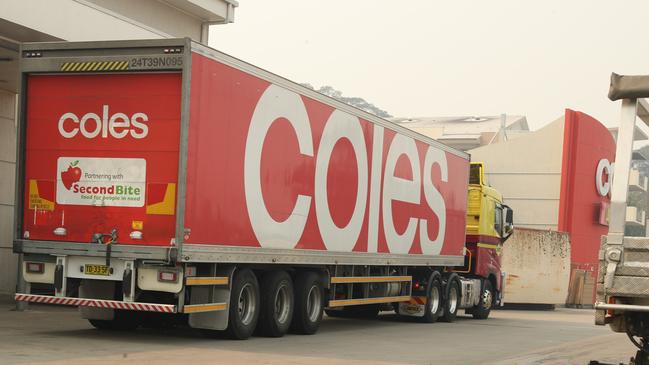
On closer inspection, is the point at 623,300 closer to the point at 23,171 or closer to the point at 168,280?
the point at 168,280

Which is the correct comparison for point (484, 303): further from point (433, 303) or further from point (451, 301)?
point (433, 303)

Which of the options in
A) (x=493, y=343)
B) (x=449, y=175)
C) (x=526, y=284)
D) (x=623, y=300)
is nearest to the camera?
(x=623, y=300)

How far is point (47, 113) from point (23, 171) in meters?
0.88

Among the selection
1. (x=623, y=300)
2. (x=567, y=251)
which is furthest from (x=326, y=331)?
(x=567, y=251)

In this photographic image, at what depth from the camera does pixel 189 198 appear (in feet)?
44.0

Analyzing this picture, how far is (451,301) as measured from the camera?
79.3 ft

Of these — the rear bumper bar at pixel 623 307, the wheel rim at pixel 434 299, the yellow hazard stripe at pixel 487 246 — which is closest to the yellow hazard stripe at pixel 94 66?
the rear bumper bar at pixel 623 307

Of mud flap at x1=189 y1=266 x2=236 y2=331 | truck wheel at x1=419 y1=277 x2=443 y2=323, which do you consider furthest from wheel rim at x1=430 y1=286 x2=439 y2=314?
mud flap at x1=189 y1=266 x2=236 y2=331

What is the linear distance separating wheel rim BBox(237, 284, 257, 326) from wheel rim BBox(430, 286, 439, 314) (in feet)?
27.8

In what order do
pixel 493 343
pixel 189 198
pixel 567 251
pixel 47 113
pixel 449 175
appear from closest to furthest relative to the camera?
pixel 189 198 < pixel 47 113 < pixel 493 343 < pixel 449 175 < pixel 567 251

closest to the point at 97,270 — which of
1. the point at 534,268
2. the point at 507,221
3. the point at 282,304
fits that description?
the point at 282,304

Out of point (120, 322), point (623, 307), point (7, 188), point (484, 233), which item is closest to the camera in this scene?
point (623, 307)

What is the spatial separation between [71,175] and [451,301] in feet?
40.3

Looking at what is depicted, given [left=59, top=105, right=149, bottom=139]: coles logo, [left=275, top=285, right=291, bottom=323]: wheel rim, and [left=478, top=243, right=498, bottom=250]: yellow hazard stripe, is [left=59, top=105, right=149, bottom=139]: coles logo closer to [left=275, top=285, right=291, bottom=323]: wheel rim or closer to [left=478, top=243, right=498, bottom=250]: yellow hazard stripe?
[left=275, top=285, right=291, bottom=323]: wheel rim
